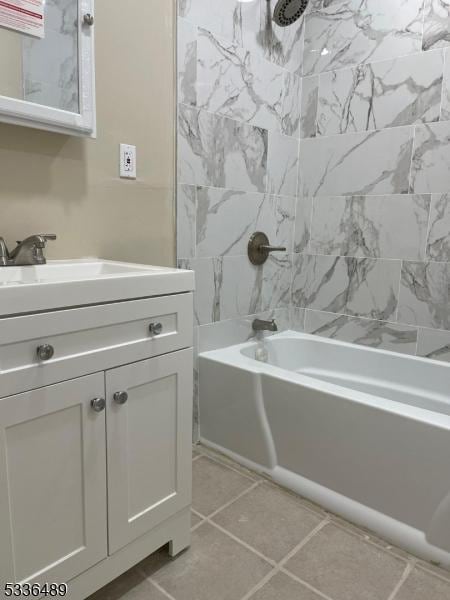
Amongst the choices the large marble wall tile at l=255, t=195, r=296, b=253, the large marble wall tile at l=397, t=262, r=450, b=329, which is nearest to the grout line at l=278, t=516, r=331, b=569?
the large marble wall tile at l=397, t=262, r=450, b=329

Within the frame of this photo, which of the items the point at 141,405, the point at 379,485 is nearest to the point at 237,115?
the point at 141,405

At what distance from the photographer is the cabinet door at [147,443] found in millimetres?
1018

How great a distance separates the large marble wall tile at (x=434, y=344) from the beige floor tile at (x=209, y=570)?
1.21m

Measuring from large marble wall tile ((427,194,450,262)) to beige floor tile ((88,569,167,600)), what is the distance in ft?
5.56

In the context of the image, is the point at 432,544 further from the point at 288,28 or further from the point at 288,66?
the point at 288,28

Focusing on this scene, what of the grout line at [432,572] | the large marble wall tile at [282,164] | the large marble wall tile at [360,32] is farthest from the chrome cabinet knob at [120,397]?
the large marble wall tile at [360,32]

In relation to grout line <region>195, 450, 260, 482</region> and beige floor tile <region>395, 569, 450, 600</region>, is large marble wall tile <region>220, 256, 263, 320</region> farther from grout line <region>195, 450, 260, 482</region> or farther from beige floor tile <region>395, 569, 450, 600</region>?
beige floor tile <region>395, 569, 450, 600</region>

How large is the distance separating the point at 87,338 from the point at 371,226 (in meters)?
1.58

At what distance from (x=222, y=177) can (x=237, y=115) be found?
0.98 ft

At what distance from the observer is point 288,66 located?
2092 millimetres

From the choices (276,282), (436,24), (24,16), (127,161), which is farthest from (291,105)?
(24,16)

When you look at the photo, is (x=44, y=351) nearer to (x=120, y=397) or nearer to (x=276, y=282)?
(x=120, y=397)

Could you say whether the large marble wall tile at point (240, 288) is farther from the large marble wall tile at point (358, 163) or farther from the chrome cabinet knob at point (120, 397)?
the chrome cabinet knob at point (120, 397)

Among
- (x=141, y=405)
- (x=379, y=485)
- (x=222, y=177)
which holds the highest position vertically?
(x=222, y=177)
